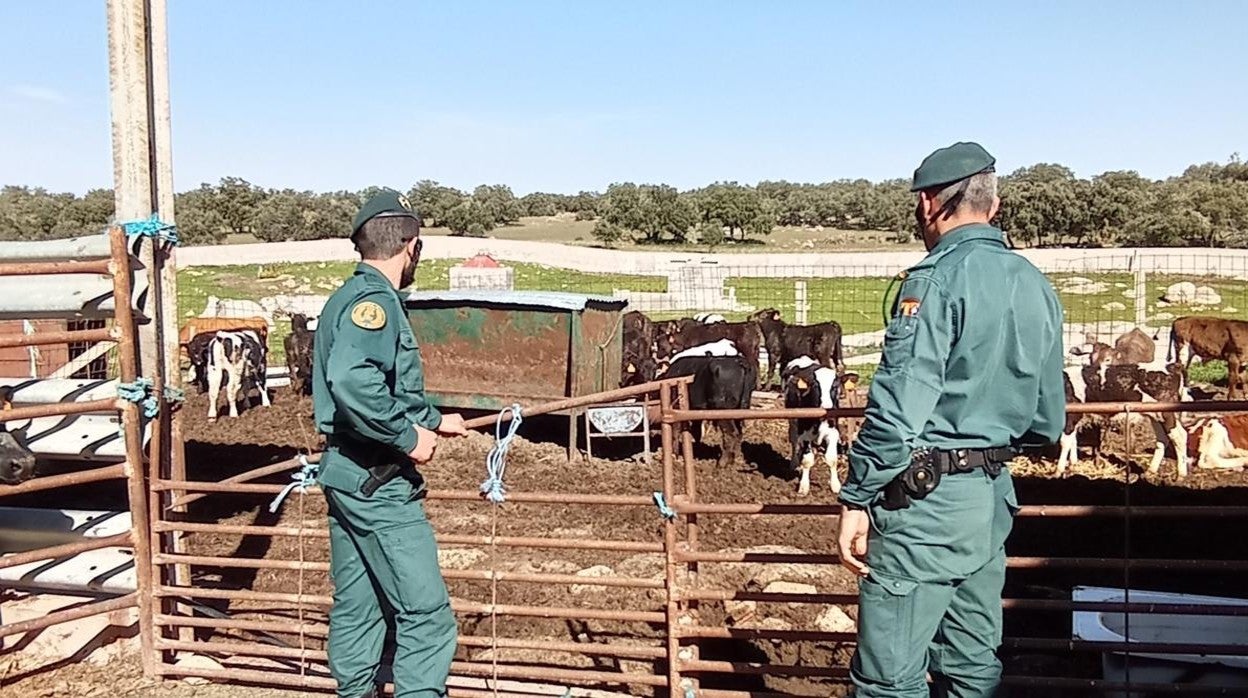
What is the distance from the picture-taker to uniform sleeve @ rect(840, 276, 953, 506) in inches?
104

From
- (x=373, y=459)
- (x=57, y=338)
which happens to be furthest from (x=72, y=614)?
(x=373, y=459)

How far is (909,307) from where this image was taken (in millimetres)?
2689

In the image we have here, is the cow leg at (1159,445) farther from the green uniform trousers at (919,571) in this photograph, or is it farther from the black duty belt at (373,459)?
the black duty belt at (373,459)

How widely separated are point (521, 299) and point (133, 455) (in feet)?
25.3

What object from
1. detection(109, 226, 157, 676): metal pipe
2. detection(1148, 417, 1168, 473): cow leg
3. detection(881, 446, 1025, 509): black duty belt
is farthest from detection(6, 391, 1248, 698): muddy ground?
detection(881, 446, 1025, 509): black duty belt

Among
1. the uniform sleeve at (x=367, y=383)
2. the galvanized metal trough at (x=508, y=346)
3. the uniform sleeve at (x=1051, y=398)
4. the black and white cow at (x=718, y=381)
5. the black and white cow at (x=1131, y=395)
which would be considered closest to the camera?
the uniform sleeve at (x=1051, y=398)

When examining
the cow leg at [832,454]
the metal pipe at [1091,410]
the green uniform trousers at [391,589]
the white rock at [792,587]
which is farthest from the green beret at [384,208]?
the cow leg at [832,454]

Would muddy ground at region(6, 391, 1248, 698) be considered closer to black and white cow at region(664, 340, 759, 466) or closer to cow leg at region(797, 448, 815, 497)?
cow leg at region(797, 448, 815, 497)

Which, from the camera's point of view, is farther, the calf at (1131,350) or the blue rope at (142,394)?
the calf at (1131,350)

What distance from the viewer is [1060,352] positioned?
2980mm

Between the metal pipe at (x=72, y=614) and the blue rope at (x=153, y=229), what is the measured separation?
1.73 meters

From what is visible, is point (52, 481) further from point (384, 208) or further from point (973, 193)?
point (973, 193)

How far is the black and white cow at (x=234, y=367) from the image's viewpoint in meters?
14.5

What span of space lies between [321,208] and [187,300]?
41.3 m
